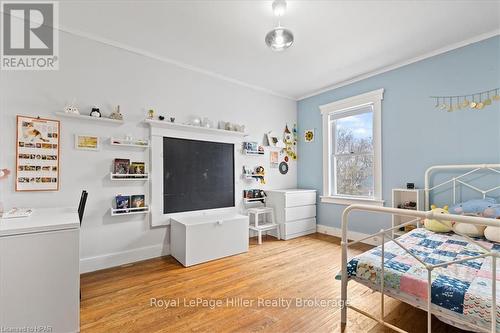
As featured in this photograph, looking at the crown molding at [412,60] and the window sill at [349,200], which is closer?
the crown molding at [412,60]

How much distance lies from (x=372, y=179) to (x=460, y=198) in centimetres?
105

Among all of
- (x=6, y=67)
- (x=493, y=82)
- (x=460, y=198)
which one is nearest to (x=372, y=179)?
(x=460, y=198)

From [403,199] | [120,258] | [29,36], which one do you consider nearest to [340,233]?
[403,199]

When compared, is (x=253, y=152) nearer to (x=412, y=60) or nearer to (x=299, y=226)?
(x=299, y=226)

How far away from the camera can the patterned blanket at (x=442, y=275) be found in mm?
1159

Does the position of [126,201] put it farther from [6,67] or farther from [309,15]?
[309,15]

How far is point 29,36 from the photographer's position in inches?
92.2

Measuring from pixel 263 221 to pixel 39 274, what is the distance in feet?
9.85

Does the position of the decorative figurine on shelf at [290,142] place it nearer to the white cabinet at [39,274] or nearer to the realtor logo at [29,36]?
the realtor logo at [29,36]

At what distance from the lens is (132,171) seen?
9.07 feet

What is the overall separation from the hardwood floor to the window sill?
1023mm

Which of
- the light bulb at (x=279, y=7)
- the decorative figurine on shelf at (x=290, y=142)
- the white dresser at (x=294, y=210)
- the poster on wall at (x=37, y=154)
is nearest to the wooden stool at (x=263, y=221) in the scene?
the white dresser at (x=294, y=210)

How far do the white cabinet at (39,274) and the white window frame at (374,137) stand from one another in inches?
139

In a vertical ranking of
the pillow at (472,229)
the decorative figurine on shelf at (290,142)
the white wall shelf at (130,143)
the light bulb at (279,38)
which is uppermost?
the light bulb at (279,38)
